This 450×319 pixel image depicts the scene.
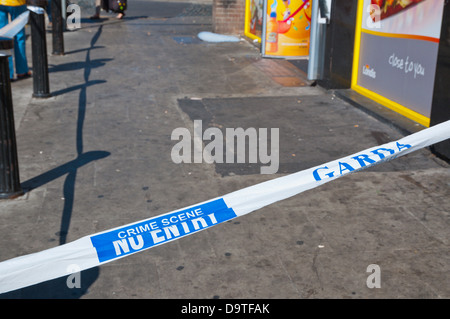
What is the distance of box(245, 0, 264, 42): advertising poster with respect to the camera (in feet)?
48.5

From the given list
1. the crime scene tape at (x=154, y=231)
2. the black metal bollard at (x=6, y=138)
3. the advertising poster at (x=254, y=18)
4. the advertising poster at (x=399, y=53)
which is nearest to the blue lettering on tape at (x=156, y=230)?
the crime scene tape at (x=154, y=231)

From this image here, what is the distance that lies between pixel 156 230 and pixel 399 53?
5939 mm

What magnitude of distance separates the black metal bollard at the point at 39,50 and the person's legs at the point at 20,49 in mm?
1044

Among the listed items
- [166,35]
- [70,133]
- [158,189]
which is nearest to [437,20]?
[158,189]

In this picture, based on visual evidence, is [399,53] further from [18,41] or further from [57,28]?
[57,28]

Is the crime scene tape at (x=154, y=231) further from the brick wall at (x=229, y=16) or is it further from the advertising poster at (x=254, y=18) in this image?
the brick wall at (x=229, y=16)

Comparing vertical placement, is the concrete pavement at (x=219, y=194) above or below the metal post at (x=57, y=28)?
below

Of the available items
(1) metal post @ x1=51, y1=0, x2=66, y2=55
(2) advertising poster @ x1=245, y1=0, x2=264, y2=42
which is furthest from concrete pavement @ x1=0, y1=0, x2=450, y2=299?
(2) advertising poster @ x1=245, y1=0, x2=264, y2=42

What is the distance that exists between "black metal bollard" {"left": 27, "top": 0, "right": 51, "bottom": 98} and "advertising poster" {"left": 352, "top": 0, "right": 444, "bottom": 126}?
4974 millimetres

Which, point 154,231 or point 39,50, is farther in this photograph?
point 39,50

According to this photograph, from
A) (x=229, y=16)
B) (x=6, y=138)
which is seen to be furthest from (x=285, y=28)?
(x=6, y=138)

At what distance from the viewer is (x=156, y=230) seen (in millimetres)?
3609

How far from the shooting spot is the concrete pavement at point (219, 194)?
14.3 ft
